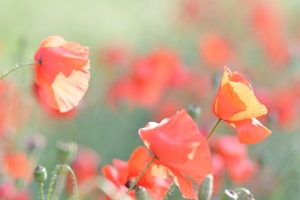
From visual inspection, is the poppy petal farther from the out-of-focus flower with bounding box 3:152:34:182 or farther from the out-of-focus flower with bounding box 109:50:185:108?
the out-of-focus flower with bounding box 109:50:185:108

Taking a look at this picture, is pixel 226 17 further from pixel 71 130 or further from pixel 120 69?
pixel 71 130

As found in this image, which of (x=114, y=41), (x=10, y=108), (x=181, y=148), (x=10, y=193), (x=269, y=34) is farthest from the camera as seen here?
(x=114, y=41)

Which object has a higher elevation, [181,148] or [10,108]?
[181,148]

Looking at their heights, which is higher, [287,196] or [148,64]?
[148,64]

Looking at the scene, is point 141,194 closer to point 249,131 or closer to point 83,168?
point 249,131

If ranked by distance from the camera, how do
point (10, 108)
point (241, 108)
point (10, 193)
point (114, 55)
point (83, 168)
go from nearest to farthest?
point (241, 108) → point (10, 193) → point (83, 168) → point (10, 108) → point (114, 55)

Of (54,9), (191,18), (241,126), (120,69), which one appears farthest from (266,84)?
(241,126)

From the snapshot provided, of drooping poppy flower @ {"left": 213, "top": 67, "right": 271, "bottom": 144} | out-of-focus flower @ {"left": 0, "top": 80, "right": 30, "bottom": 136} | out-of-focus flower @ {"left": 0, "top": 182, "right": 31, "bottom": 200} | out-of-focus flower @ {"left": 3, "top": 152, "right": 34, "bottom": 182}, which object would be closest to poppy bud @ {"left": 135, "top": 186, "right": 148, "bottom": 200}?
drooping poppy flower @ {"left": 213, "top": 67, "right": 271, "bottom": 144}

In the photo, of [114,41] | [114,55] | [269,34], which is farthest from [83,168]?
[114,41]
